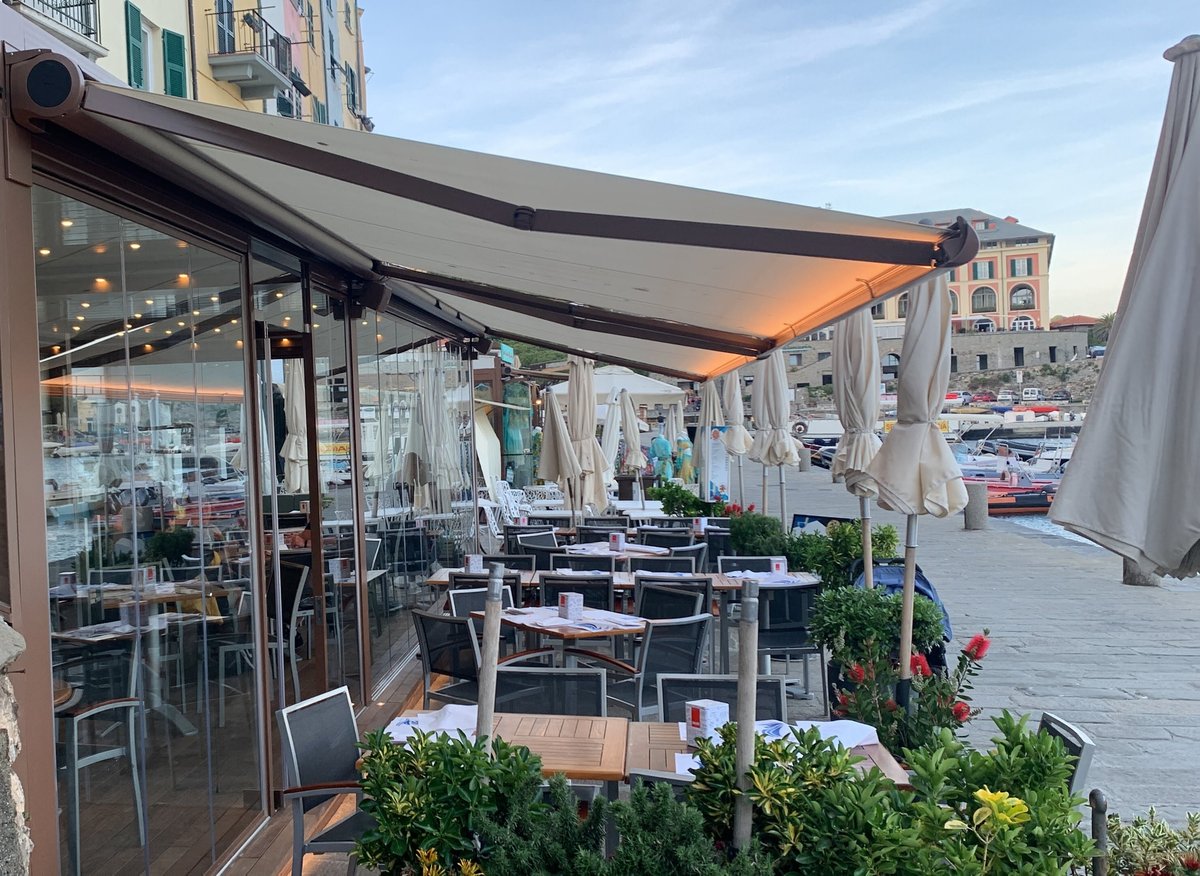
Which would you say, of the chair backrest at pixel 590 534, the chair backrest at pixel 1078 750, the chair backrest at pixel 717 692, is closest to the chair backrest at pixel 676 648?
the chair backrest at pixel 717 692

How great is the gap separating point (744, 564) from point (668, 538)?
1.44m

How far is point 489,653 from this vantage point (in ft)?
8.50

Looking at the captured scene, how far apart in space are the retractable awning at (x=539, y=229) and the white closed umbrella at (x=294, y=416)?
29.7 inches

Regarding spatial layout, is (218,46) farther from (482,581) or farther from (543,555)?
(482,581)

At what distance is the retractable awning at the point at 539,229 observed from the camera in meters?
2.58

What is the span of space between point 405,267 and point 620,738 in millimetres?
3778

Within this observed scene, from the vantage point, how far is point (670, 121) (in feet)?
117

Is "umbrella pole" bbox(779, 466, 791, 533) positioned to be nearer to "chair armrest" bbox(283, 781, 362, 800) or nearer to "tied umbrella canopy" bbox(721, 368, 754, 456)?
"tied umbrella canopy" bbox(721, 368, 754, 456)

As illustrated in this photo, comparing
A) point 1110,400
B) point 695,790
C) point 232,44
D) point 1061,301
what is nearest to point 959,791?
point 695,790

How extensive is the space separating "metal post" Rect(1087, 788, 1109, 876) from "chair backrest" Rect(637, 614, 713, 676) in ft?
8.91

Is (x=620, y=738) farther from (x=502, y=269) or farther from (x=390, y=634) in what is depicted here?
(x=390, y=634)

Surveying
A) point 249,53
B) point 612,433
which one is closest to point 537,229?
point 612,433

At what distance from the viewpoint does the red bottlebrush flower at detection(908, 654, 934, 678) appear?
3764 millimetres

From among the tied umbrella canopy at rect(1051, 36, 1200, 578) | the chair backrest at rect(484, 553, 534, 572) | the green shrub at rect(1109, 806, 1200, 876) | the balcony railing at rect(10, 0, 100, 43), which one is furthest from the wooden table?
the balcony railing at rect(10, 0, 100, 43)
